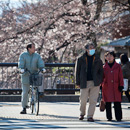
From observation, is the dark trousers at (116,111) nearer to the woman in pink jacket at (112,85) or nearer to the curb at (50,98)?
the woman in pink jacket at (112,85)

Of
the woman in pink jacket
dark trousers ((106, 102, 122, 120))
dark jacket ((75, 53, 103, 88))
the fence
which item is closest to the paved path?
dark trousers ((106, 102, 122, 120))

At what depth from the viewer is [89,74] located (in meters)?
10.9

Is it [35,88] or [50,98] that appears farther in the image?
[50,98]

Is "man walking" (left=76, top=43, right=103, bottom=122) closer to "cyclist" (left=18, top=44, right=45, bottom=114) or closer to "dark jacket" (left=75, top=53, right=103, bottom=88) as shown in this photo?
"dark jacket" (left=75, top=53, right=103, bottom=88)

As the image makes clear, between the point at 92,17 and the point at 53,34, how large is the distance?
7.44ft

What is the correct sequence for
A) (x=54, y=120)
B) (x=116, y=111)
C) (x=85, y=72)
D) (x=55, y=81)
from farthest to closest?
(x=55, y=81), (x=116, y=111), (x=54, y=120), (x=85, y=72)

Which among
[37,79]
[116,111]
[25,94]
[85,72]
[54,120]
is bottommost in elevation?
[54,120]

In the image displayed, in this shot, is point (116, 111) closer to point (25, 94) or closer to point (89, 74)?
point (89, 74)

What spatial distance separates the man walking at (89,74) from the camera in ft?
35.5

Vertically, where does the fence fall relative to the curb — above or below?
above

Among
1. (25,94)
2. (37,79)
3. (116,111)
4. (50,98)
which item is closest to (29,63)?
(37,79)

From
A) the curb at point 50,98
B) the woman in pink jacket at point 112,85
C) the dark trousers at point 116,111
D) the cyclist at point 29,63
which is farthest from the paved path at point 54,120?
the curb at point 50,98

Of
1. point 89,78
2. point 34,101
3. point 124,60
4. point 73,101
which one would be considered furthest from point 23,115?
point 73,101

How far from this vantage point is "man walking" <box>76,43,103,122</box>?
426 inches
